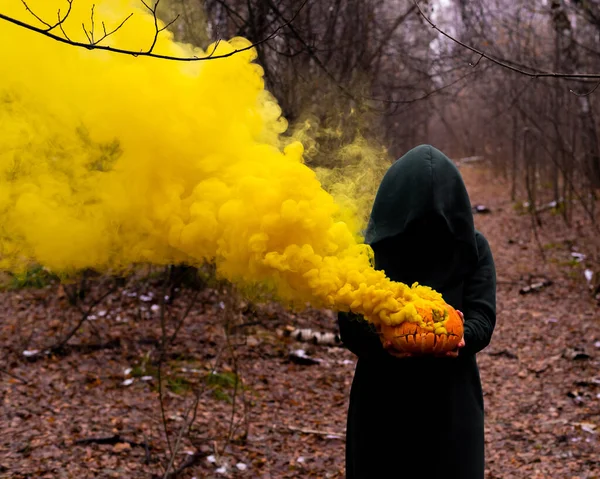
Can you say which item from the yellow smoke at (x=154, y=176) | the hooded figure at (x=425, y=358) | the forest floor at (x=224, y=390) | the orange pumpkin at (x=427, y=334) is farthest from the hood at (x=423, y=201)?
the forest floor at (x=224, y=390)

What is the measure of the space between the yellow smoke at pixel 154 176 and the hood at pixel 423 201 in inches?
12.3

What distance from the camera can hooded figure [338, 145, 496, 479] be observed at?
8.16 feet

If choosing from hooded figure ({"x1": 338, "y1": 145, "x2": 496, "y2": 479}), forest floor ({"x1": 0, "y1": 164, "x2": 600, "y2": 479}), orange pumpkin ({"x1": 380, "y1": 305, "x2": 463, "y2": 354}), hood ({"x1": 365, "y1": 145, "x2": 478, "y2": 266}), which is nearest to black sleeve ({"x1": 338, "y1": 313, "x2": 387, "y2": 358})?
hooded figure ({"x1": 338, "y1": 145, "x2": 496, "y2": 479})

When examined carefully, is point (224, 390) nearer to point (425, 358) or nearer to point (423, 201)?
point (425, 358)

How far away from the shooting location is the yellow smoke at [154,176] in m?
2.12

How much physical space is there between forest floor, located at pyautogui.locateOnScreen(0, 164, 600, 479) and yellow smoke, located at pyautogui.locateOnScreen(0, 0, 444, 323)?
8.35 ft

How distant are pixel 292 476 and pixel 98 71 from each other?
3.89m

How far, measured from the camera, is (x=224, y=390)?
22.0 feet

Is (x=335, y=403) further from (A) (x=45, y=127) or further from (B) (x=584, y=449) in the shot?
(A) (x=45, y=127)

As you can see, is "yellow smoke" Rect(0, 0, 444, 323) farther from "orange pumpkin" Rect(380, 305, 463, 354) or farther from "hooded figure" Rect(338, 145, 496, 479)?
"hooded figure" Rect(338, 145, 496, 479)

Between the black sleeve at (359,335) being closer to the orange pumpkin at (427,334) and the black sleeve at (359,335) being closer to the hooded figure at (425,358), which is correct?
the hooded figure at (425,358)

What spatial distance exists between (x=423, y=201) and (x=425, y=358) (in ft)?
2.17

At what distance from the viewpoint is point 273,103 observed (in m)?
2.58

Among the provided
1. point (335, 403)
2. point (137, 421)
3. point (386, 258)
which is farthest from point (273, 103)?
point (335, 403)
